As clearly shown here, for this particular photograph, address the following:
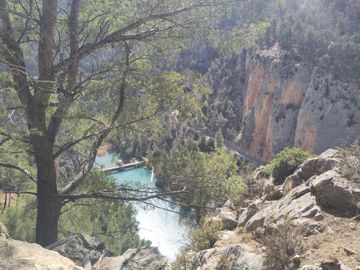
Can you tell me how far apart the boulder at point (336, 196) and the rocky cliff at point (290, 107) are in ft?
92.3

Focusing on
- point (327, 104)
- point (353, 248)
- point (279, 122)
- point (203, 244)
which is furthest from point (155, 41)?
point (279, 122)

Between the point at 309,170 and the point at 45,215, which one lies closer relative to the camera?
the point at 45,215

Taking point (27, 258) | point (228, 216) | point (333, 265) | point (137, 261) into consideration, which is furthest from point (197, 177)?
point (27, 258)

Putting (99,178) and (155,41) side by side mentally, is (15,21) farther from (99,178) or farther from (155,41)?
(99,178)

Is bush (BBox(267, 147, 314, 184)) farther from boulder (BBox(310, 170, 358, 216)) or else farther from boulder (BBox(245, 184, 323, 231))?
boulder (BBox(310, 170, 358, 216))

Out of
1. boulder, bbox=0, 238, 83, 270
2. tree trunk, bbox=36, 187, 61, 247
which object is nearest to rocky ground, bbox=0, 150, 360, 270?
boulder, bbox=0, 238, 83, 270

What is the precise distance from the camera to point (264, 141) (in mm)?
43656

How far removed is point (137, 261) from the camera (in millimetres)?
4512

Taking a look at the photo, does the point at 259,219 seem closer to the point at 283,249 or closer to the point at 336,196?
the point at 336,196

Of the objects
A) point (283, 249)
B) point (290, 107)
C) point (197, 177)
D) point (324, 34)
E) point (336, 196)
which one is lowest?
point (283, 249)

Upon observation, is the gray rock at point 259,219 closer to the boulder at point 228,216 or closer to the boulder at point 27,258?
the boulder at point 228,216

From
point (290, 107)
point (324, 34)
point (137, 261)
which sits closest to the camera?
point (137, 261)

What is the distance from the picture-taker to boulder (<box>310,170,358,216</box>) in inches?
160

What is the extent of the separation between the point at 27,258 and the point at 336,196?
277 centimetres
